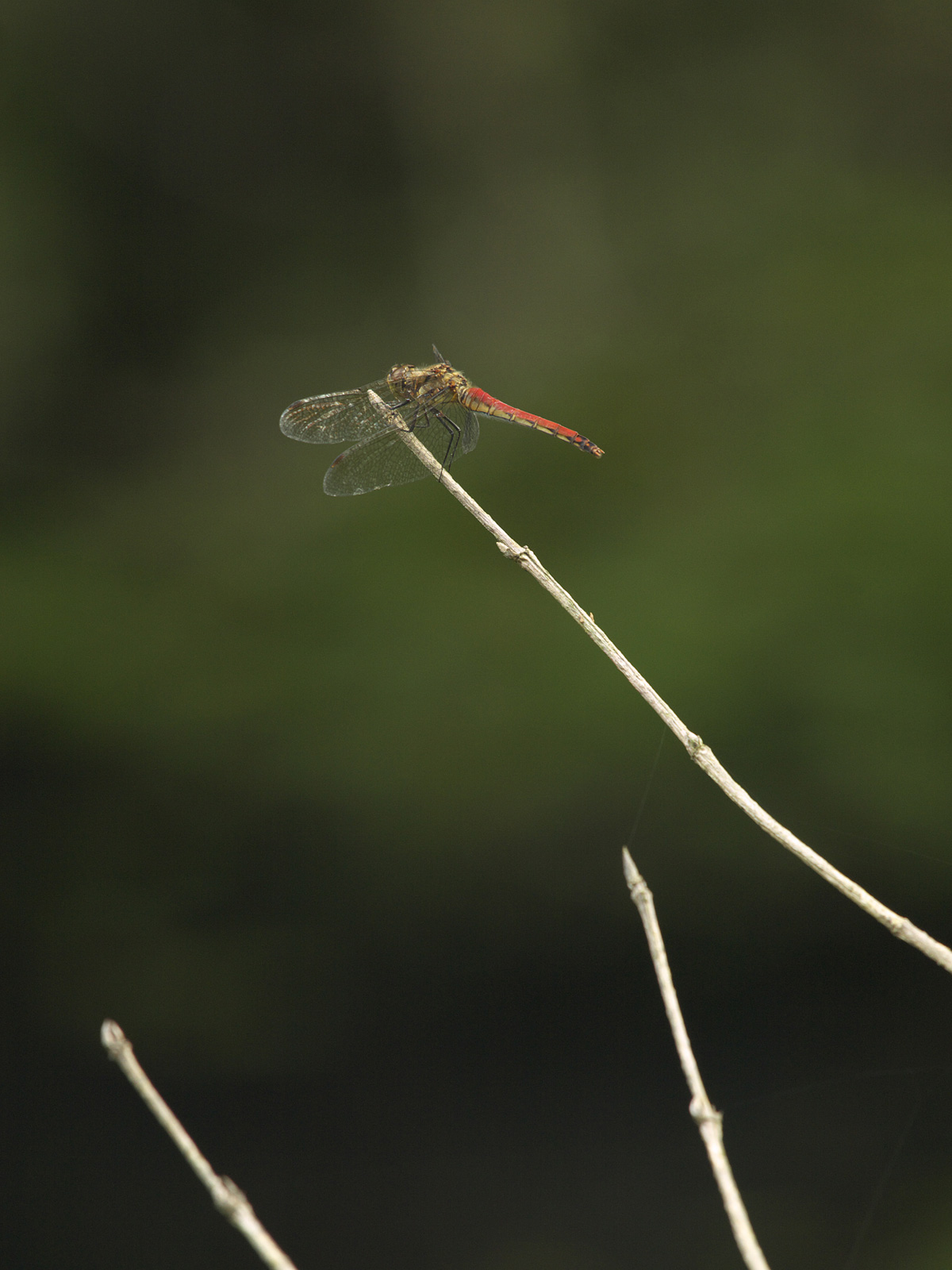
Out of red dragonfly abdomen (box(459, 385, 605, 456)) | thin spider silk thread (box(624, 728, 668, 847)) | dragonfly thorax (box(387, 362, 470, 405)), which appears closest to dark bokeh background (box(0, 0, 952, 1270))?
thin spider silk thread (box(624, 728, 668, 847))

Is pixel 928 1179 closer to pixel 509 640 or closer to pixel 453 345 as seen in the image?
pixel 509 640

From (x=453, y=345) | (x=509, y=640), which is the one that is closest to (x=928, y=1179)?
(x=509, y=640)

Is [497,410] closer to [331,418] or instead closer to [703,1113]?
[331,418]

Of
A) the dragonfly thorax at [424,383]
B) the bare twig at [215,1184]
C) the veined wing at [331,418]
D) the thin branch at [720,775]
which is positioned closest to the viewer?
the bare twig at [215,1184]

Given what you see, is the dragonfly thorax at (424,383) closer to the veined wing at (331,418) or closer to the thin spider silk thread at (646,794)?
the veined wing at (331,418)

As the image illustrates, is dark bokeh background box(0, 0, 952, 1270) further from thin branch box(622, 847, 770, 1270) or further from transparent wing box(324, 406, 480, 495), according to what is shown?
thin branch box(622, 847, 770, 1270)

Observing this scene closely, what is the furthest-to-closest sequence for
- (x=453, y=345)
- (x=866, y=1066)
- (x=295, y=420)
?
(x=453, y=345), (x=866, y=1066), (x=295, y=420)

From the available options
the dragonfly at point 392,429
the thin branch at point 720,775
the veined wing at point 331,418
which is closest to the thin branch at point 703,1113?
the thin branch at point 720,775
